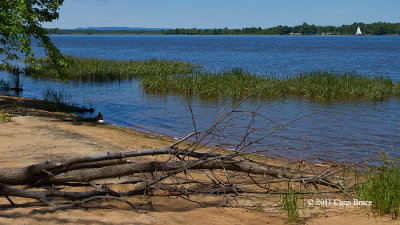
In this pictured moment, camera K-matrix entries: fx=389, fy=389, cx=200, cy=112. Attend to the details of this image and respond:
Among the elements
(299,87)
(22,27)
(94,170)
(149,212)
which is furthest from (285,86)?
(149,212)

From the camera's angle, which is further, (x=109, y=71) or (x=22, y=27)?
(x=109, y=71)

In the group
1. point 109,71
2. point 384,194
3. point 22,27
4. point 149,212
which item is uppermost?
point 22,27

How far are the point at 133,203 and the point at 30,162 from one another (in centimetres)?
291

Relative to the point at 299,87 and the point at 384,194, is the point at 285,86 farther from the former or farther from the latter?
the point at 384,194

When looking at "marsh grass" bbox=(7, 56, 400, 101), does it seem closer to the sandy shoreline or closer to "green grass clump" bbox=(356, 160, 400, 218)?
the sandy shoreline

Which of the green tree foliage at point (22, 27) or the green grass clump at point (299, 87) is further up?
the green tree foliage at point (22, 27)

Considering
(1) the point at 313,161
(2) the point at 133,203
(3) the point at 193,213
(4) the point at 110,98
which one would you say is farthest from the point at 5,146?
(4) the point at 110,98

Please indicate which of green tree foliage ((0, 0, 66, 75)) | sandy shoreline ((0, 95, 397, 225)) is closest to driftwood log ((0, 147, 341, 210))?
sandy shoreline ((0, 95, 397, 225))

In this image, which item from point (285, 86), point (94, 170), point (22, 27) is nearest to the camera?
point (94, 170)

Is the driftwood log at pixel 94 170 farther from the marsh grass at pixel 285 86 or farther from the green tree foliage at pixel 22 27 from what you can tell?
the marsh grass at pixel 285 86

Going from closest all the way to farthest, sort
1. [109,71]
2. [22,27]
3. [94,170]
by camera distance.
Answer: [94,170] < [22,27] < [109,71]

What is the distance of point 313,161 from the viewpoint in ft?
34.6

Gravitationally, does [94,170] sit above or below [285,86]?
above

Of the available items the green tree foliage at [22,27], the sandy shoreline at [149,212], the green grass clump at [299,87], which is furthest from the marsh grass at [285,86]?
the sandy shoreline at [149,212]
